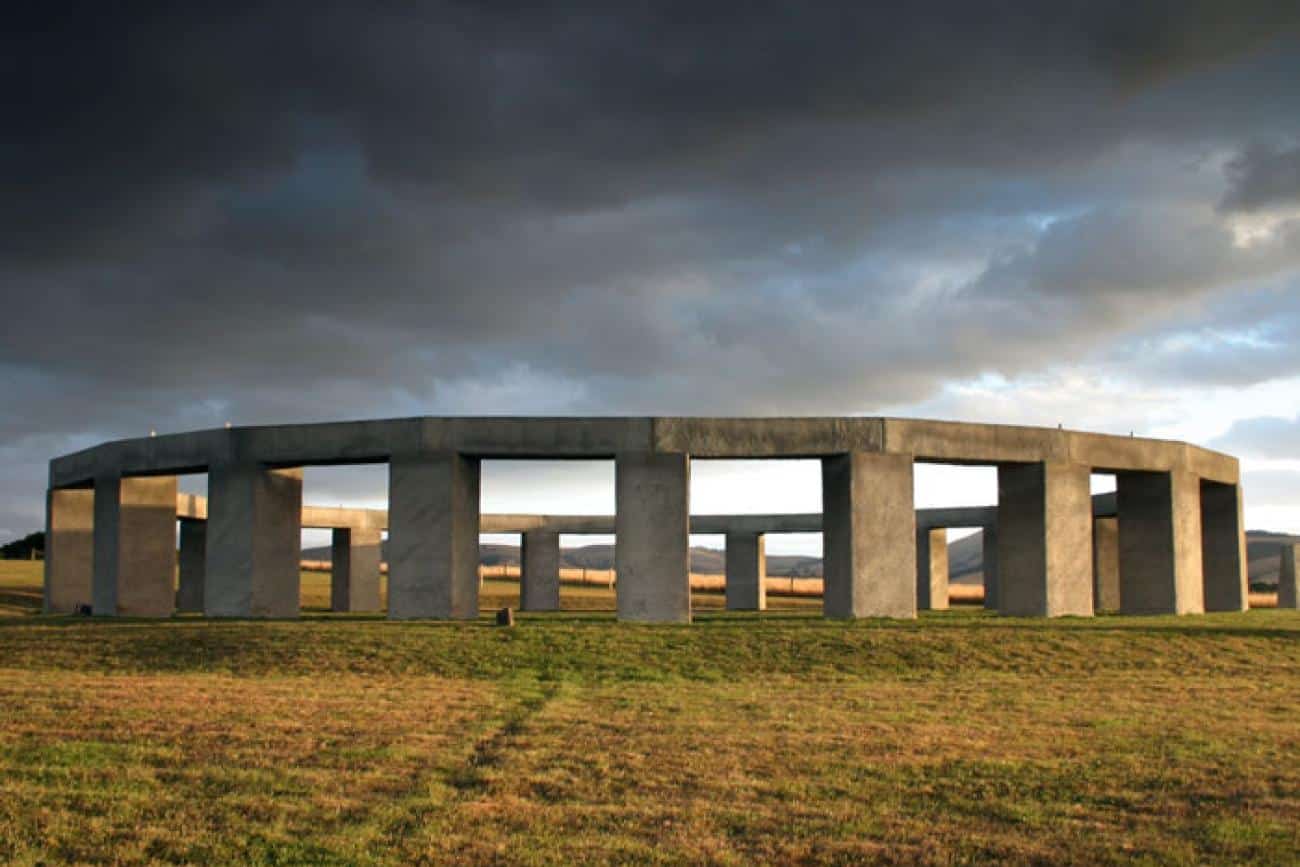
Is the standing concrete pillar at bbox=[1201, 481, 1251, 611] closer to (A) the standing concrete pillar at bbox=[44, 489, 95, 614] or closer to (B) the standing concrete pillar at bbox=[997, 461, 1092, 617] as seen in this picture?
(B) the standing concrete pillar at bbox=[997, 461, 1092, 617]

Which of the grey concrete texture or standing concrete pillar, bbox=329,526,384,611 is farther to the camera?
standing concrete pillar, bbox=329,526,384,611

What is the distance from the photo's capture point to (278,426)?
26281 mm

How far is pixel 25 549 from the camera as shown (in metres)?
70.5

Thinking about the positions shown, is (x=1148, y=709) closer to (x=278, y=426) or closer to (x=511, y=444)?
(x=511, y=444)

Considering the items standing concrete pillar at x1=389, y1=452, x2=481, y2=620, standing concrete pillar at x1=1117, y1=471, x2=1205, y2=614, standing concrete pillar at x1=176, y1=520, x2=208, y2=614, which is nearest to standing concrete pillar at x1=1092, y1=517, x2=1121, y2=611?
standing concrete pillar at x1=1117, y1=471, x2=1205, y2=614

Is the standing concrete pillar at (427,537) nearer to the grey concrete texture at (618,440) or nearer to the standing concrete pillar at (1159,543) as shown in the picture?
the grey concrete texture at (618,440)

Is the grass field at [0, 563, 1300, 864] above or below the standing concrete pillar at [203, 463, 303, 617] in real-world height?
below

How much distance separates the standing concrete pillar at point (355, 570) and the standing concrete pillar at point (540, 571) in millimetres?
5778

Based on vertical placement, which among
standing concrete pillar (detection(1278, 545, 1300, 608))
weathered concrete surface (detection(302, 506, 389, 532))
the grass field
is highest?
weathered concrete surface (detection(302, 506, 389, 532))

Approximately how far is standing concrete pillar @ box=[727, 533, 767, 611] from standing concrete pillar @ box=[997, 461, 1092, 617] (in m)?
18.6

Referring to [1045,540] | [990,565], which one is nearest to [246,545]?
[1045,540]

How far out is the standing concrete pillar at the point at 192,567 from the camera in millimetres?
38094

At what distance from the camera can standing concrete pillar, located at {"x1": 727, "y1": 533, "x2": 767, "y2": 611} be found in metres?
Result: 45.9

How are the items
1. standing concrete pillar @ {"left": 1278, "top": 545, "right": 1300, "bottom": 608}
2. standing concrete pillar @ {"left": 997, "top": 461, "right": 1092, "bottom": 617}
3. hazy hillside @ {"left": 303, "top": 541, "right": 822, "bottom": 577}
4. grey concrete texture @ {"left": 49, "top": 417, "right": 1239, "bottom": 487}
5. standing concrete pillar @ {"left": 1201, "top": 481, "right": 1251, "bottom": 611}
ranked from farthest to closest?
hazy hillside @ {"left": 303, "top": 541, "right": 822, "bottom": 577} < standing concrete pillar @ {"left": 1278, "top": 545, "right": 1300, "bottom": 608} < standing concrete pillar @ {"left": 1201, "top": 481, "right": 1251, "bottom": 611} < standing concrete pillar @ {"left": 997, "top": 461, "right": 1092, "bottom": 617} < grey concrete texture @ {"left": 49, "top": 417, "right": 1239, "bottom": 487}
